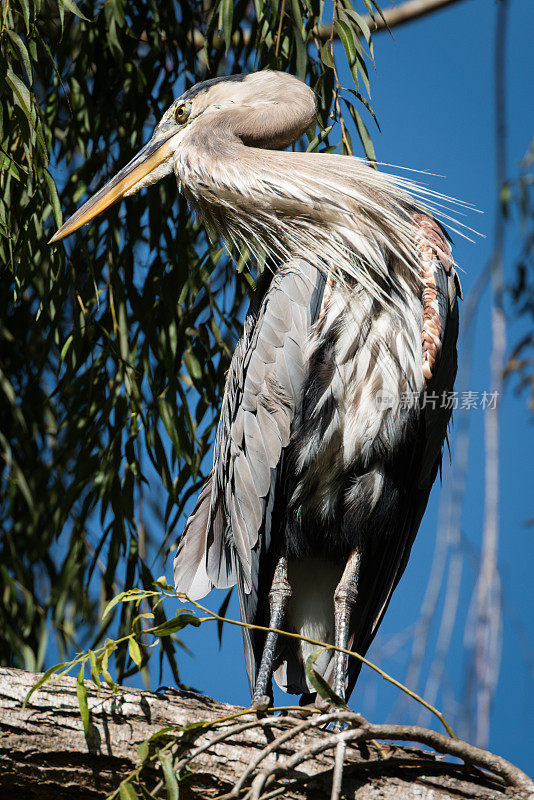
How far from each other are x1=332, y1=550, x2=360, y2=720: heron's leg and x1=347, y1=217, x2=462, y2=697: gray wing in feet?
0.28

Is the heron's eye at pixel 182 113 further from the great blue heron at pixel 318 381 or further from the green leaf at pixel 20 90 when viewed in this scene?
the green leaf at pixel 20 90

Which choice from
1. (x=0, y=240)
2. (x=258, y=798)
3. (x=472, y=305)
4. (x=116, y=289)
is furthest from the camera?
(x=116, y=289)

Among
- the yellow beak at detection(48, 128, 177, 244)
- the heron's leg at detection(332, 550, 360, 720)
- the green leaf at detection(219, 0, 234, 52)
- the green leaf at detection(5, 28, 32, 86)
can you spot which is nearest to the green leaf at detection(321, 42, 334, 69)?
the green leaf at detection(219, 0, 234, 52)

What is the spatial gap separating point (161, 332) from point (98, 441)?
300 millimetres

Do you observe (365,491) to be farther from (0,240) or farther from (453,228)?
(0,240)

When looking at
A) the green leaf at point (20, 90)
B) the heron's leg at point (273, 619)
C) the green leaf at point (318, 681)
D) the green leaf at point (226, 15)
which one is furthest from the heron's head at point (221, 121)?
the green leaf at point (318, 681)

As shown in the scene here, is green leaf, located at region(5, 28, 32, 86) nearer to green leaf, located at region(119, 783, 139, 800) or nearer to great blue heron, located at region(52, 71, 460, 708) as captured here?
great blue heron, located at region(52, 71, 460, 708)

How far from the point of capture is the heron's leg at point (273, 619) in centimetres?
175

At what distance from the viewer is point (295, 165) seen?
77.3 inches

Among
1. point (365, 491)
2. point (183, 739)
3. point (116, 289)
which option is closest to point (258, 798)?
point (183, 739)

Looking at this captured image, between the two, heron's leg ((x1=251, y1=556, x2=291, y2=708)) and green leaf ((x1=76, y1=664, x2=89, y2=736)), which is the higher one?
heron's leg ((x1=251, y1=556, x2=291, y2=708))

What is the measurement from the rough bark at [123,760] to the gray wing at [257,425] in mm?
619

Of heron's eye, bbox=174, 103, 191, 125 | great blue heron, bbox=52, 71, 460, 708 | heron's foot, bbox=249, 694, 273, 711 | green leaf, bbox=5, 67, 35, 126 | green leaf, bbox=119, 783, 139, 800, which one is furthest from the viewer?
heron's eye, bbox=174, 103, 191, 125

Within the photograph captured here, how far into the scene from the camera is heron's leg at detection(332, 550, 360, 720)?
1.80 m
